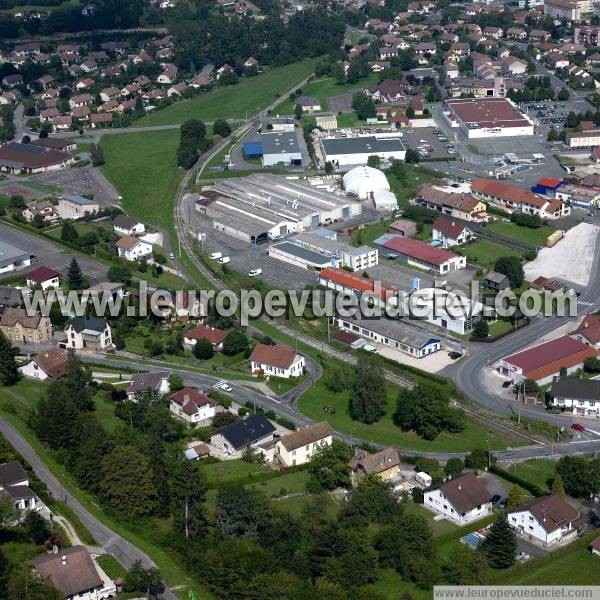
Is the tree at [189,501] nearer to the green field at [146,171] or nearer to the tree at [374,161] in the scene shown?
the green field at [146,171]

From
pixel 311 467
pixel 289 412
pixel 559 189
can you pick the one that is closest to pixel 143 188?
pixel 559 189

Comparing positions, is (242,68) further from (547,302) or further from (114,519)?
(114,519)

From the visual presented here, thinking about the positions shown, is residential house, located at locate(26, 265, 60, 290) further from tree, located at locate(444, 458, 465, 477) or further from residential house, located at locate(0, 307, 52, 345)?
tree, located at locate(444, 458, 465, 477)

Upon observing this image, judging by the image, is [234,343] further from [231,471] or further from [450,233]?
[450,233]

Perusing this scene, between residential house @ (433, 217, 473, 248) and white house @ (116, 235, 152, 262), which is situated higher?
residential house @ (433, 217, 473, 248)

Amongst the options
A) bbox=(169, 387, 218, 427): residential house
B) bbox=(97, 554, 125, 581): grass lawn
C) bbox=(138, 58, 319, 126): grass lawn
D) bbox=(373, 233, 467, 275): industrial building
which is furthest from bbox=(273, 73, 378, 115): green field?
bbox=(97, 554, 125, 581): grass lawn

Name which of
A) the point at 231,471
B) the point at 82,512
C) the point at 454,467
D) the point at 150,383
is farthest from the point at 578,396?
the point at 82,512
